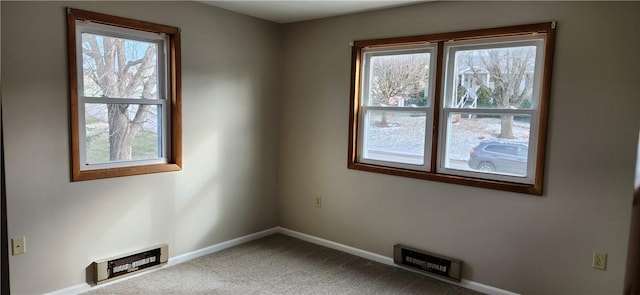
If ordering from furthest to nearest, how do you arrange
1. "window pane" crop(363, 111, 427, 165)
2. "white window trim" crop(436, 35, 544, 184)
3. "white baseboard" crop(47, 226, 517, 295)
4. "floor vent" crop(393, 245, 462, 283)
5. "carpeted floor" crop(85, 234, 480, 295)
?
"window pane" crop(363, 111, 427, 165) → "floor vent" crop(393, 245, 462, 283) → "carpeted floor" crop(85, 234, 480, 295) → "white baseboard" crop(47, 226, 517, 295) → "white window trim" crop(436, 35, 544, 184)

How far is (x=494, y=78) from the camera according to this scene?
308 cm

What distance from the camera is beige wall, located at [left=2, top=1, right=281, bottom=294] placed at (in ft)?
8.67

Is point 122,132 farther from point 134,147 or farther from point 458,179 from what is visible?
point 458,179

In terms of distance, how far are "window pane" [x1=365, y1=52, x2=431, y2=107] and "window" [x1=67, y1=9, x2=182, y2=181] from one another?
1.70 metres

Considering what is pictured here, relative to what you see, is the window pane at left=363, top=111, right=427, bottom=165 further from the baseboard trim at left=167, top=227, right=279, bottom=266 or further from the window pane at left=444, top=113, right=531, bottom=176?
the baseboard trim at left=167, top=227, right=279, bottom=266

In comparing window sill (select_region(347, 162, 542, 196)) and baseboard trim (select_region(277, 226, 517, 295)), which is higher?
window sill (select_region(347, 162, 542, 196))

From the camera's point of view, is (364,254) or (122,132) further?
(364,254)

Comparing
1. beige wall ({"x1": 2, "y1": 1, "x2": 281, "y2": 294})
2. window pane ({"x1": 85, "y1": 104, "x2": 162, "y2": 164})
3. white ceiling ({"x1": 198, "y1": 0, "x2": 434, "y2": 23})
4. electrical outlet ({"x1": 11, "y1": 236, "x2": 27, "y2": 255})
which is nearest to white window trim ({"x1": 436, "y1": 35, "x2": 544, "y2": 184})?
white ceiling ({"x1": 198, "y1": 0, "x2": 434, "y2": 23})

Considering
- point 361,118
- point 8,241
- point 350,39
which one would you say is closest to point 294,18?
point 350,39

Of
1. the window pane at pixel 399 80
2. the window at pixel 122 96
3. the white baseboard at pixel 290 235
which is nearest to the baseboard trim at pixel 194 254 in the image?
the white baseboard at pixel 290 235

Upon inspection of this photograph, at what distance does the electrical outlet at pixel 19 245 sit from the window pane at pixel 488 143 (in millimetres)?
3068

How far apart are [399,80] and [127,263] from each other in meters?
2.66

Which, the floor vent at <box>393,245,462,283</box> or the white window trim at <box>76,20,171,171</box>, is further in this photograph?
the floor vent at <box>393,245,462,283</box>

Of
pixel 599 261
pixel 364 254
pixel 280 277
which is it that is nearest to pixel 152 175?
pixel 280 277
